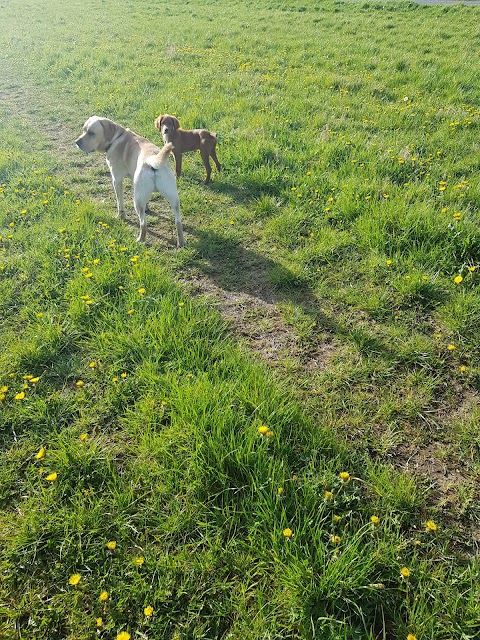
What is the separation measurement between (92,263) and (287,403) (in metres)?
2.54

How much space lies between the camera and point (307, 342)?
3.33 meters

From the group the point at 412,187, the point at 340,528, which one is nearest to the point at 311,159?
the point at 412,187

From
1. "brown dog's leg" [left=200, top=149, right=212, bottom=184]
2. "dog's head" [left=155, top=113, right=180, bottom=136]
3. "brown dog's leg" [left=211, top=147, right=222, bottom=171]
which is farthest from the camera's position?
"brown dog's leg" [left=211, top=147, right=222, bottom=171]

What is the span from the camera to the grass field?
192cm

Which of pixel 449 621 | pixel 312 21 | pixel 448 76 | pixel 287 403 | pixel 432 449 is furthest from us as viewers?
pixel 312 21

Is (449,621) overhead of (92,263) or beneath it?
beneath

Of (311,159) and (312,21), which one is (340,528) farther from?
(312,21)

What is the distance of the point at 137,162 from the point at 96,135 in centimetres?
81

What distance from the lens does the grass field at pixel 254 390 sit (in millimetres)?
1922

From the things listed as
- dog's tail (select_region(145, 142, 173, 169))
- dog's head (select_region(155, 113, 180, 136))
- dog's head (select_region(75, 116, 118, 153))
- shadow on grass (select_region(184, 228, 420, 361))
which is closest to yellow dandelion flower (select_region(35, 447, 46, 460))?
shadow on grass (select_region(184, 228, 420, 361))

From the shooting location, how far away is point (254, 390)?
2713 mm

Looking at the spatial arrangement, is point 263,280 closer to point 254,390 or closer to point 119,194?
point 254,390

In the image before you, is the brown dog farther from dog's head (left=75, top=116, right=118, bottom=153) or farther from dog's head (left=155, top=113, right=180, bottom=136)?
dog's head (left=75, top=116, right=118, bottom=153)

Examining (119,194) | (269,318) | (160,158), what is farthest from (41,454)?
(119,194)
